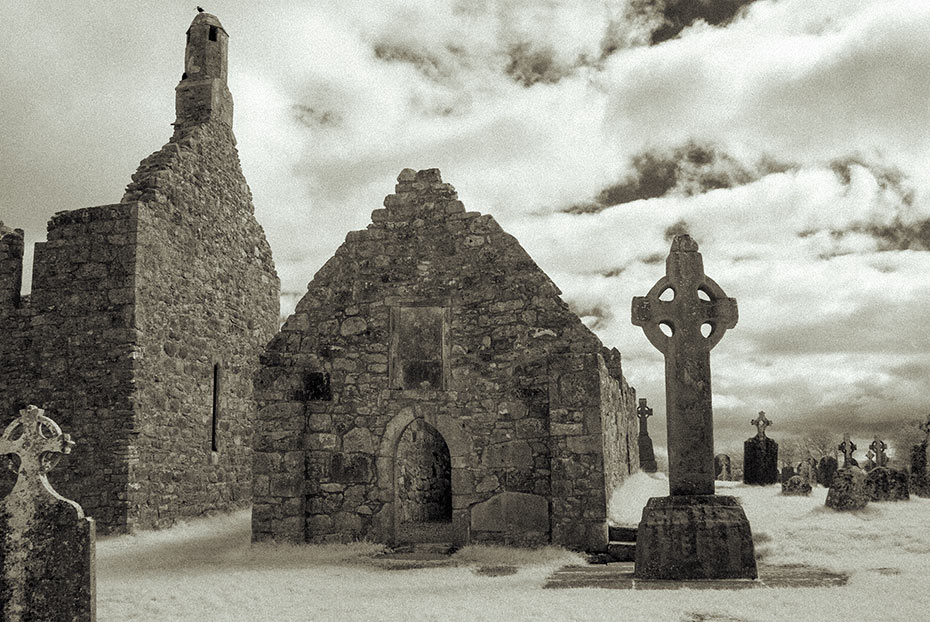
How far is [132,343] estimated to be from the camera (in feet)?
44.1

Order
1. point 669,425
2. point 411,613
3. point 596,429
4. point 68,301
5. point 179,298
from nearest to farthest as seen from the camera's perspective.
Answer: point 411,613 < point 669,425 < point 596,429 < point 68,301 < point 179,298

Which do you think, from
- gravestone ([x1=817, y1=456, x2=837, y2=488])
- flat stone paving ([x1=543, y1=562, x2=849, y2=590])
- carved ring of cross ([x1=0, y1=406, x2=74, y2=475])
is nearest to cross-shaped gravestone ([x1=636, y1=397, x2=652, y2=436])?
gravestone ([x1=817, y1=456, x2=837, y2=488])

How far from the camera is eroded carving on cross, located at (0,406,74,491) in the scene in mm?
5652

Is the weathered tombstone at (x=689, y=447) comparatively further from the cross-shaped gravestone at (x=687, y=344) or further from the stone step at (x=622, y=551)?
the stone step at (x=622, y=551)

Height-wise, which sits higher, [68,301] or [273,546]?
[68,301]

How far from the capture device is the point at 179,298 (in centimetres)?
1512

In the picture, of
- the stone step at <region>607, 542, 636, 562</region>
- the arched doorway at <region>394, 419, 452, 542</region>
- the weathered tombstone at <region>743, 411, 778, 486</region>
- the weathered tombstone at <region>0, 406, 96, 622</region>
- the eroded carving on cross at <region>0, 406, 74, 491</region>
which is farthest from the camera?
the weathered tombstone at <region>743, 411, 778, 486</region>

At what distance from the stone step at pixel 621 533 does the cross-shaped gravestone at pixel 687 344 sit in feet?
7.25

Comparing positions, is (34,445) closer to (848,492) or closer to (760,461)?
(848,492)

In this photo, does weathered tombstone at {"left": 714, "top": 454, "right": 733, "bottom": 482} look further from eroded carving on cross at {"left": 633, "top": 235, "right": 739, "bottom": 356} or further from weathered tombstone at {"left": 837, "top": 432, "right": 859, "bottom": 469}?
eroded carving on cross at {"left": 633, "top": 235, "right": 739, "bottom": 356}

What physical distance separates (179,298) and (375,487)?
6.42 m

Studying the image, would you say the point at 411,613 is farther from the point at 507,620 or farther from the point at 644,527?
the point at 644,527

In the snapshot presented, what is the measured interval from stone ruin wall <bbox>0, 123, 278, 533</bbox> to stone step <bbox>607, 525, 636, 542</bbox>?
7.91 metres

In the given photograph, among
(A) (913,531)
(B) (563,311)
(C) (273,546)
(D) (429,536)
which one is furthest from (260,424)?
(A) (913,531)
